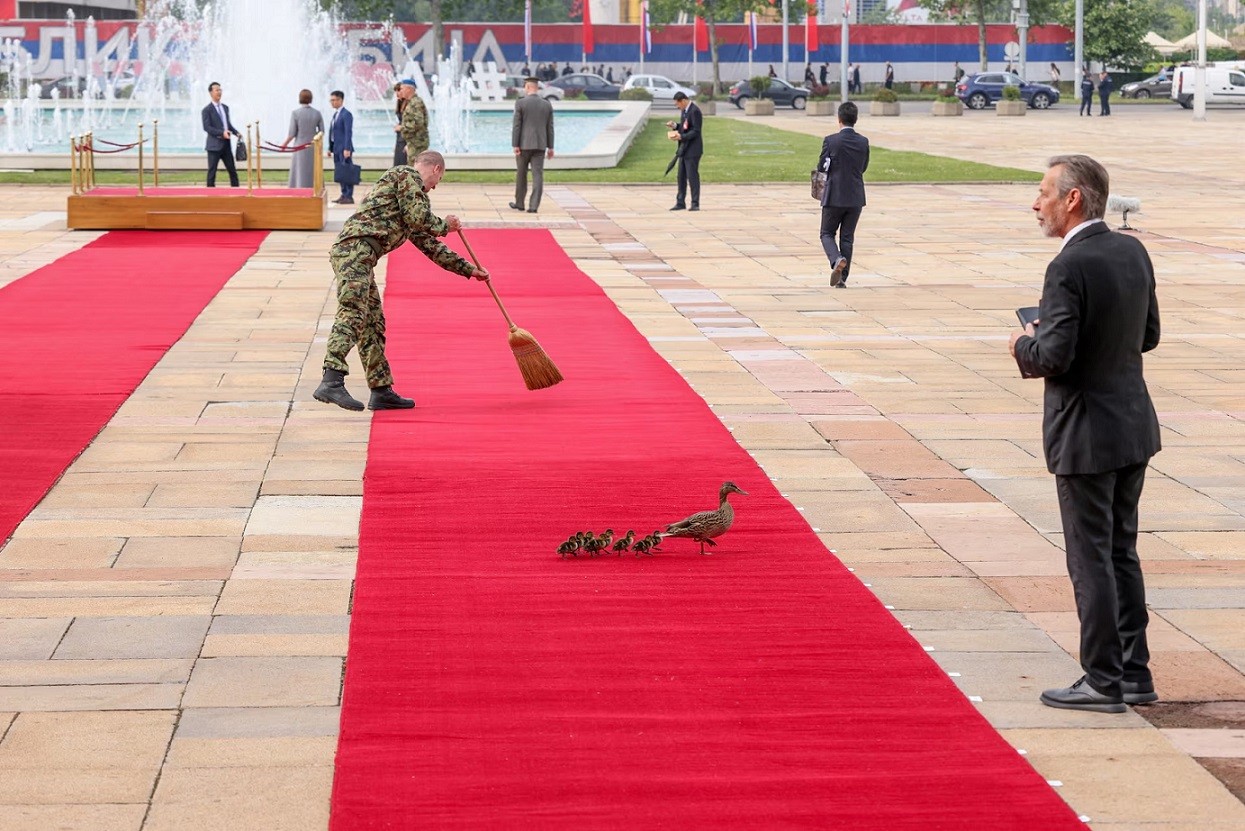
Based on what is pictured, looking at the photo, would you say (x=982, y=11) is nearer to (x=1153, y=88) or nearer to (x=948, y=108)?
(x=1153, y=88)

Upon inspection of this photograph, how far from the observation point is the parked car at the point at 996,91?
2537 inches

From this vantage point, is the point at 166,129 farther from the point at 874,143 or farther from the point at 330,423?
the point at 330,423

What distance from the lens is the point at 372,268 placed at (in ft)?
34.5

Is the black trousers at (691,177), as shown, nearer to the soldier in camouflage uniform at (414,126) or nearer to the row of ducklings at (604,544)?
the soldier in camouflage uniform at (414,126)

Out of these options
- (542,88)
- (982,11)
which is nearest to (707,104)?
(542,88)

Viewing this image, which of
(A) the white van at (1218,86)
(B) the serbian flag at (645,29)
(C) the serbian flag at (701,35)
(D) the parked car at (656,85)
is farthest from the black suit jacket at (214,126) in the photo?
(C) the serbian flag at (701,35)

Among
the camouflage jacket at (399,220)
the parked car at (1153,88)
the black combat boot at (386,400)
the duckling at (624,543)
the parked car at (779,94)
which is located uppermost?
the parked car at (1153,88)

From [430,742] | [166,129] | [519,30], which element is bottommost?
[430,742]

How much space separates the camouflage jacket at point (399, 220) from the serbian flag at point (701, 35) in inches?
2718

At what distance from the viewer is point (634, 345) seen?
12977 mm

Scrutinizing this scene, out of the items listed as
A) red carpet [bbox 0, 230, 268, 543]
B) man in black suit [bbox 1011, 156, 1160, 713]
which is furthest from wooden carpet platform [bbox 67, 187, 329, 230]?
man in black suit [bbox 1011, 156, 1160, 713]

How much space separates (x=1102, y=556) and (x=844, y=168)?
1136cm

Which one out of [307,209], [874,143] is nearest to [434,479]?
[307,209]

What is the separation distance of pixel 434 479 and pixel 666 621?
257 centimetres
